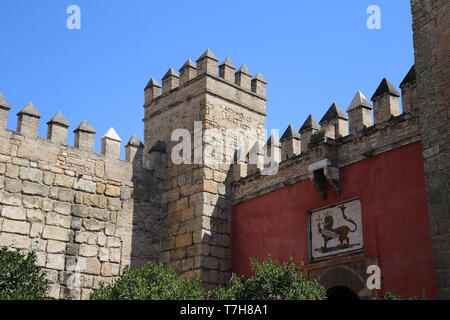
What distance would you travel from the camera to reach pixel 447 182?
23.5ft

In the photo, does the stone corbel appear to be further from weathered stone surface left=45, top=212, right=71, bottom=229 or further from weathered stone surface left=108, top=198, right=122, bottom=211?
weathered stone surface left=45, top=212, right=71, bottom=229

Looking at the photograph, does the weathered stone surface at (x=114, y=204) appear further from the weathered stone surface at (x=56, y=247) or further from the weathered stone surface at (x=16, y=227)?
the weathered stone surface at (x=16, y=227)

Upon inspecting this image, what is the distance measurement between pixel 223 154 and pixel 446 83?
488cm

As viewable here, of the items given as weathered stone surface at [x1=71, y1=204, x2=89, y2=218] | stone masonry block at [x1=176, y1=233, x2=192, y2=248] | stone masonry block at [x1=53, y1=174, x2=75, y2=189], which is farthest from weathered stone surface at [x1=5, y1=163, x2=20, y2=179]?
stone masonry block at [x1=176, y1=233, x2=192, y2=248]

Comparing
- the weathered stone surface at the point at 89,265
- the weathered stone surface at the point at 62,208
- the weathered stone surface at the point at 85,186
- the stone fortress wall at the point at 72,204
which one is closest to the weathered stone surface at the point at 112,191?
the stone fortress wall at the point at 72,204

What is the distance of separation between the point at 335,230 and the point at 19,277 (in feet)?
14.7

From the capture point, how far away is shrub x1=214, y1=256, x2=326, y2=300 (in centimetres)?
752

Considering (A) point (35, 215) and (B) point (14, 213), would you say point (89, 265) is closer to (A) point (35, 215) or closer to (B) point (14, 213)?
(A) point (35, 215)

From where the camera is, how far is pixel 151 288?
776 centimetres

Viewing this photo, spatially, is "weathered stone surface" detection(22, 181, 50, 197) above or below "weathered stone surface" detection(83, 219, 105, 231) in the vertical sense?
above

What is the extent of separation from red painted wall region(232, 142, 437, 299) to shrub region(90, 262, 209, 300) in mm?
2268

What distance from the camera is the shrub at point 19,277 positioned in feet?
25.5

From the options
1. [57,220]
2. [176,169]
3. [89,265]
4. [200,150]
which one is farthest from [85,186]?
[200,150]
